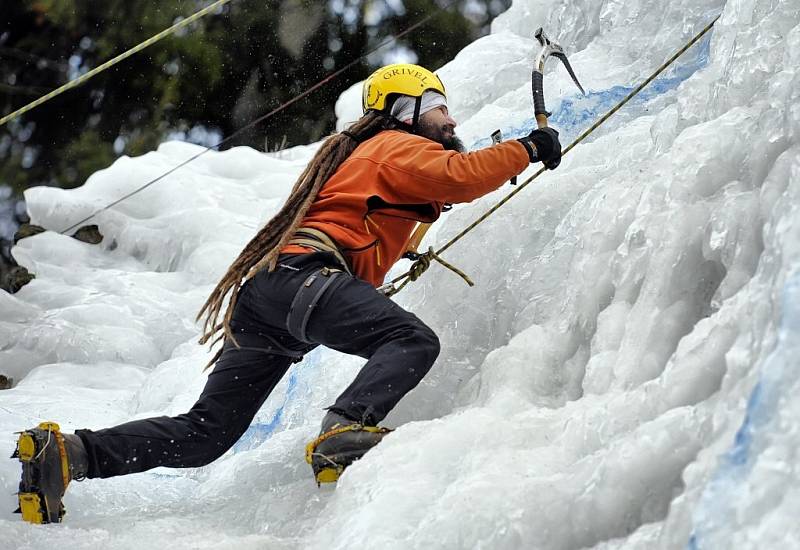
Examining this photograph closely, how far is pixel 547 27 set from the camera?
5.48 metres

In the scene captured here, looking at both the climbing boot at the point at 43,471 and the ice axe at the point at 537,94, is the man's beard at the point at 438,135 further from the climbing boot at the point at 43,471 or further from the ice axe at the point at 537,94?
the climbing boot at the point at 43,471

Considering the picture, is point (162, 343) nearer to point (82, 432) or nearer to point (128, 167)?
point (128, 167)

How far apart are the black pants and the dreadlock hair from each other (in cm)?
3

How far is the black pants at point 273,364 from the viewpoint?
8.45ft

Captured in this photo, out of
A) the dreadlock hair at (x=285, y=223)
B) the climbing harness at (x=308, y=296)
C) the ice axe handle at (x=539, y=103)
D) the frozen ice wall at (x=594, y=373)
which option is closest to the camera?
the frozen ice wall at (x=594, y=373)

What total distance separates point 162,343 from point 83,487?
9.40 feet

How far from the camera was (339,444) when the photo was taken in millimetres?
2480

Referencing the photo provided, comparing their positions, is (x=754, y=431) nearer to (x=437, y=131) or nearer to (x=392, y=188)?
(x=392, y=188)

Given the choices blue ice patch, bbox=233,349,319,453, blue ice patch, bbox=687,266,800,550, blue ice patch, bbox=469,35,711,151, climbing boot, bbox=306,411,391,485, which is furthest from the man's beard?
blue ice patch, bbox=687,266,800,550

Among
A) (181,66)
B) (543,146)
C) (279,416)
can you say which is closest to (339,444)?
(543,146)

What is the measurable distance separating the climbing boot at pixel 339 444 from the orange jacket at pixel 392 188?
0.48 meters

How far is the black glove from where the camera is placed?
9.26 feet

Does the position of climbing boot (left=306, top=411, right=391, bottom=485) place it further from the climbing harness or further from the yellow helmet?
the yellow helmet

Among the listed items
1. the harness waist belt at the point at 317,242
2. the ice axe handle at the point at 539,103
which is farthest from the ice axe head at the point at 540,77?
the harness waist belt at the point at 317,242
